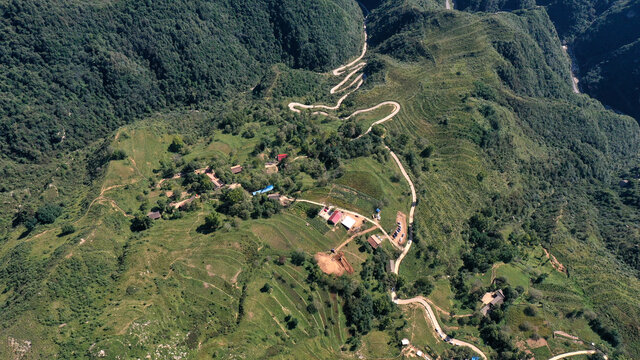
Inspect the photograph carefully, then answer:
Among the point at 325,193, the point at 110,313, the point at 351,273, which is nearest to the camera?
the point at 110,313

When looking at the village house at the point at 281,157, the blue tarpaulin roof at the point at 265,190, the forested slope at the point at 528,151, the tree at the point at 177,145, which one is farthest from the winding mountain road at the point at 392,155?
the tree at the point at 177,145

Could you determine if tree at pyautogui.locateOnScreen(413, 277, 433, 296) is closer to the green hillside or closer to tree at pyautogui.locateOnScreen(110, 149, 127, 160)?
the green hillside

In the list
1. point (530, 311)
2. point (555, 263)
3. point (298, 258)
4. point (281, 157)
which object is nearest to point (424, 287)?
point (530, 311)

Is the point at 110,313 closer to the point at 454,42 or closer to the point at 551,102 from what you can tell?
the point at 454,42

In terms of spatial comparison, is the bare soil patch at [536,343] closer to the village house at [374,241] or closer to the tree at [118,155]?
the village house at [374,241]

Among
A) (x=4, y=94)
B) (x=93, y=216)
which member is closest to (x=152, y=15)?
(x=4, y=94)

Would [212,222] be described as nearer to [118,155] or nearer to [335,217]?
[335,217]

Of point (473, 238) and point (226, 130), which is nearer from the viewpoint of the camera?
point (473, 238)
